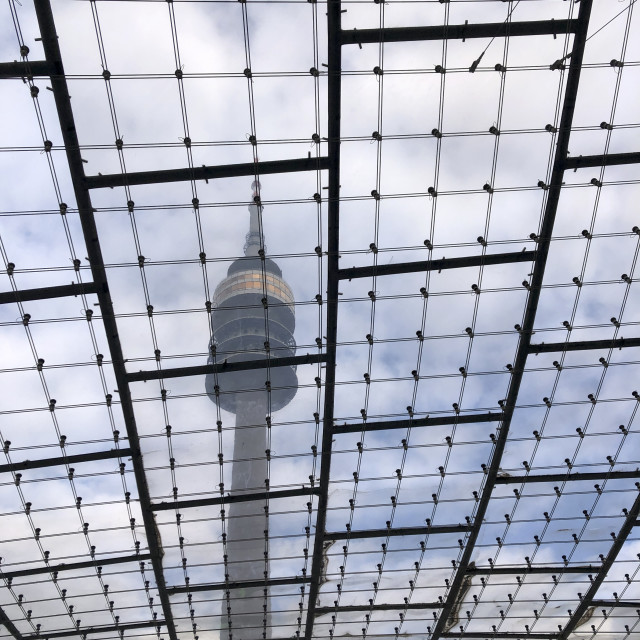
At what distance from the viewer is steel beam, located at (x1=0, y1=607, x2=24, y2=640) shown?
109ft

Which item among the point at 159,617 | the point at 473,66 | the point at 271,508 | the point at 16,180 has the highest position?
the point at 473,66

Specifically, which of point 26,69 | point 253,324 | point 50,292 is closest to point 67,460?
point 50,292

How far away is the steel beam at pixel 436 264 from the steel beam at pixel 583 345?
3940 millimetres

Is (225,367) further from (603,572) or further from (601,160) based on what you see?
(603,572)

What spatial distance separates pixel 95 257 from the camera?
81.6ft

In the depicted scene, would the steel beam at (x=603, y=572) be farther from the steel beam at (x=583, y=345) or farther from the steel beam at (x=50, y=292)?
the steel beam at (x=50, y=292)

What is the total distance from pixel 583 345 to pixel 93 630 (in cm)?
2527

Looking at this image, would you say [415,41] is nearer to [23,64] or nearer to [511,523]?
[23,64]

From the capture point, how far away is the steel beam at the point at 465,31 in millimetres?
22078

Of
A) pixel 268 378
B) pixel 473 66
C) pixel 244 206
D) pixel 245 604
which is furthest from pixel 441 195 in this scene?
pixel 245 604

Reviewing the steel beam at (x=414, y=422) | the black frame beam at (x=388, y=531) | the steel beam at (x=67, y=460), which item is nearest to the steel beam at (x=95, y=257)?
the steel beam at (x=67, y=460)

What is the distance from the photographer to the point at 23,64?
821 inches

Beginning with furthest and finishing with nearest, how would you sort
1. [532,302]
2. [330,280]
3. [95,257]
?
[532,302] < [330,280] < [95,257]

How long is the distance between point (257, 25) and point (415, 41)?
4655 mm
